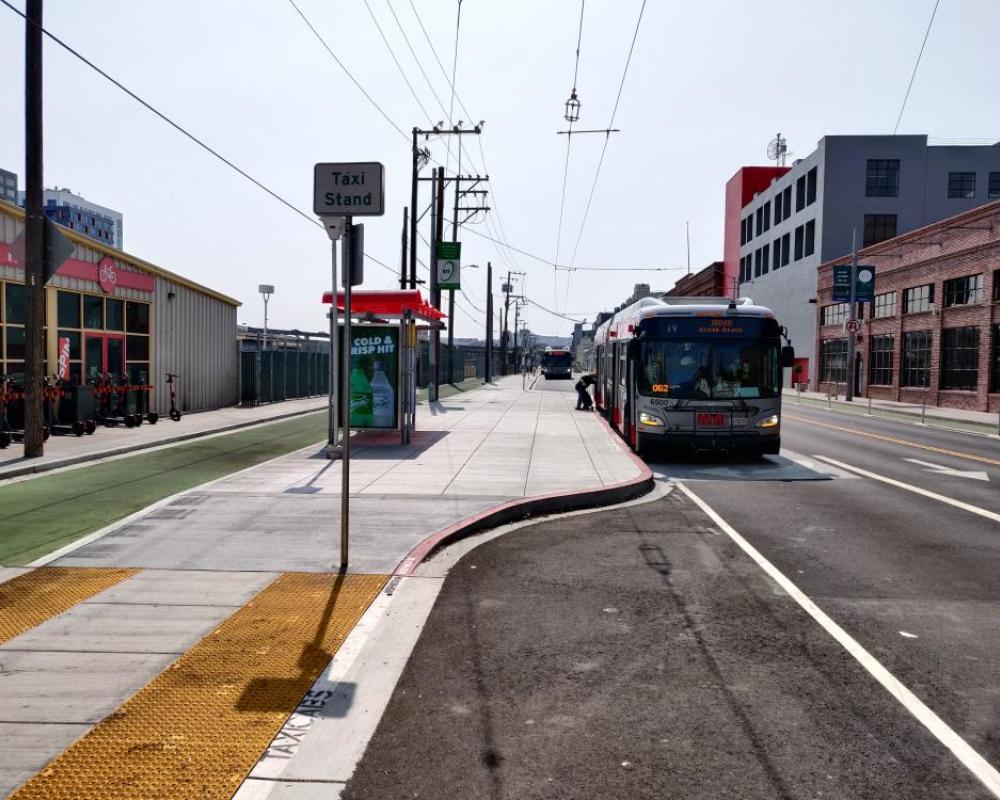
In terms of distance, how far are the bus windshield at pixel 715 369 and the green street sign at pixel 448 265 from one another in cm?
2086

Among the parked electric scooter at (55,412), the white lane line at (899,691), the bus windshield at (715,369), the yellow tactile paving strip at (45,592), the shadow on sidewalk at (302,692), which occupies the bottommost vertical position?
the shadow on sidewalk at (302,692)

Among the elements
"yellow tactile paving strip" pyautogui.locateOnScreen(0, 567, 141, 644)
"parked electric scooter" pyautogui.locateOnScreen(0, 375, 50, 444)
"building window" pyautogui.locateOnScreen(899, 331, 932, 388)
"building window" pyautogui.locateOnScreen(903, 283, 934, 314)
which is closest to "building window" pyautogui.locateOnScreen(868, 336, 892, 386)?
"building window" pyautogui.locateOnScreen(899, 331, 932, 388)

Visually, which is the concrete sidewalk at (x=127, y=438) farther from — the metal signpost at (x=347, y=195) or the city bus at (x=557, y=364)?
the city bus at (x=557, y=364)

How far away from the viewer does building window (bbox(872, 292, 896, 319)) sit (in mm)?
42444

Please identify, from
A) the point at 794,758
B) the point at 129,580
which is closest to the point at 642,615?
the point at 794,758

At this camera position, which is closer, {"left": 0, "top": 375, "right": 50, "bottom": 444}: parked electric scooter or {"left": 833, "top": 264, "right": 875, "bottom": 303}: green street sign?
{"left": 0, "top": 375, "right": 50, "bottom": 444}: parked electric scooter

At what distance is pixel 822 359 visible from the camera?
2071 inches

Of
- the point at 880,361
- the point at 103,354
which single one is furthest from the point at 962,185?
the point at 103,354

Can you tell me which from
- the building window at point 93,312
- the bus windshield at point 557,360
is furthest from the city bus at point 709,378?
the bus windshield at point 557,360

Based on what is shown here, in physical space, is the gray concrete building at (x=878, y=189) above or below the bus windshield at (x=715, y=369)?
above

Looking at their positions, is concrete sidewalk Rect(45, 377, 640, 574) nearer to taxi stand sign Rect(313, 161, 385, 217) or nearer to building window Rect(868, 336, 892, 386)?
taxi stand sign Rect(313, 161, 385, 217)

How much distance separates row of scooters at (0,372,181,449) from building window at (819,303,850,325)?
4109 cm

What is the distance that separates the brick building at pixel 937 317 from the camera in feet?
108

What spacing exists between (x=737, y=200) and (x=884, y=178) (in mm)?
25002
